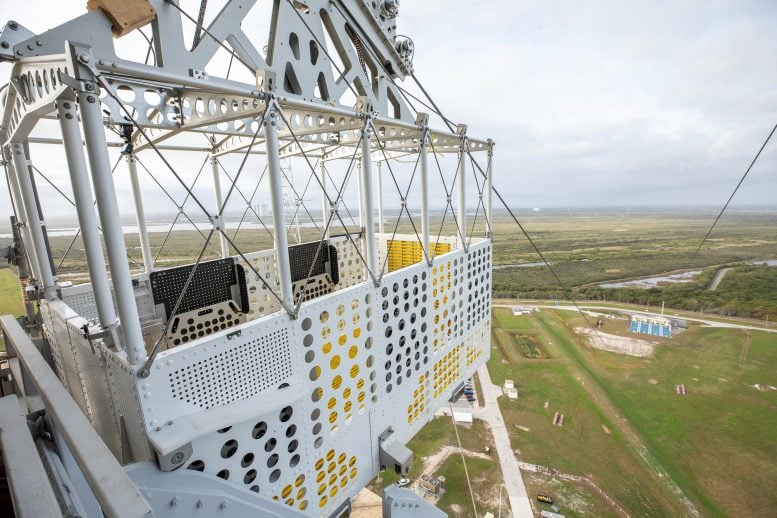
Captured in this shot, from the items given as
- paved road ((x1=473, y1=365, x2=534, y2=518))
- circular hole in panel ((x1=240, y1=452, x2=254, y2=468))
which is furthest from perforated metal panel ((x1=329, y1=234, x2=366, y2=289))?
paved road ((x1=473, y1=365, x2=534, y2=518))

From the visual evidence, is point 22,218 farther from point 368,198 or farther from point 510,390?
point 510,390

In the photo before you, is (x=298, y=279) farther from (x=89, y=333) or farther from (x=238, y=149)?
(x=89, y=333)

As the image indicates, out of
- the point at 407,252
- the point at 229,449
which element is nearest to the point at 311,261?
the point at 407,252

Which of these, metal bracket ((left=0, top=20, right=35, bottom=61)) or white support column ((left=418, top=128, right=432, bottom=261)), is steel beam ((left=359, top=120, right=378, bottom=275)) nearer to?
Result: white support column ((left=418, top=128, right=432, bottom=261))

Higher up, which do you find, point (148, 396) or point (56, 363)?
point (148, 396)

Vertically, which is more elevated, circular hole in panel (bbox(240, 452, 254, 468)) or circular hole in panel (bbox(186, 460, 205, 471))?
circular hole in panel (bbox(186, 460, 205, 471))

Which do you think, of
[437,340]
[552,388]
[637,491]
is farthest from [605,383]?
[437,340]
